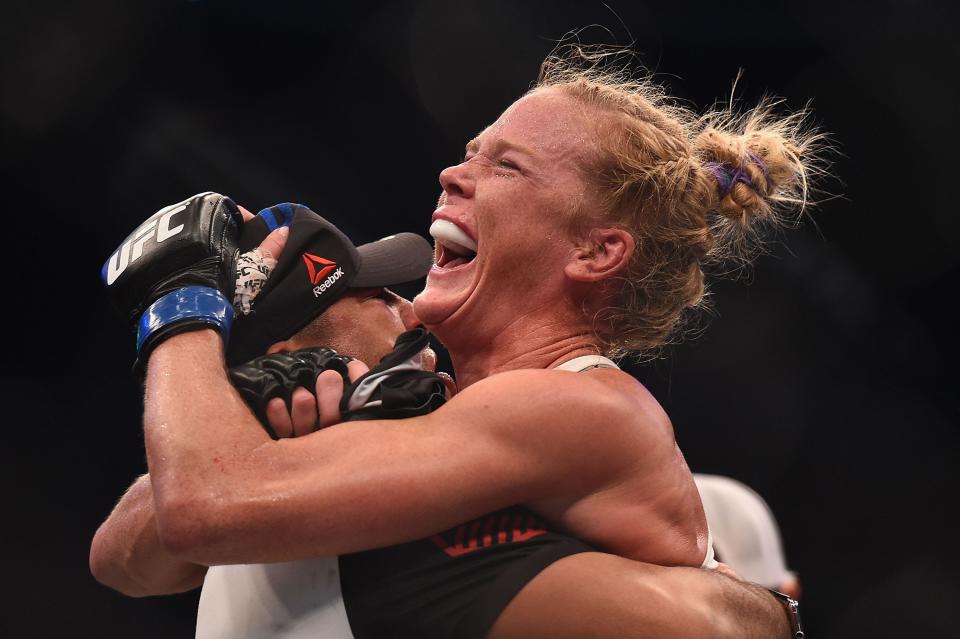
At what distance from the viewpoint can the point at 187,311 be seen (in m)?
1.44

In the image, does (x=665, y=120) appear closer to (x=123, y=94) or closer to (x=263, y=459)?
(x=263, y=459)

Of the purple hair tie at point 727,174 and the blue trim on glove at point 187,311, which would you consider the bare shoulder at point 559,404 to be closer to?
the blue trim on glove at point 187,311

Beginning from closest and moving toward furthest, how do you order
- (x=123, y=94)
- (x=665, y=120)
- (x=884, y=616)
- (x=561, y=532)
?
(x=561, y=532) → (x=665, y=120) → (x=123, y=94) → (x=884, y=616)

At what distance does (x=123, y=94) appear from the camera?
3500mm

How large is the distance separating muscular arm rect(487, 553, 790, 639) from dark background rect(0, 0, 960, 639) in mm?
2615

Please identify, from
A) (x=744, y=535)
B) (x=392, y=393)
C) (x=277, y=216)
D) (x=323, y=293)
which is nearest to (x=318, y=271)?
(x=323, y=293)

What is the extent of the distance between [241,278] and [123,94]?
2.24 m

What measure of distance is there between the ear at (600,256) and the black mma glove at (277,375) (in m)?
0.48

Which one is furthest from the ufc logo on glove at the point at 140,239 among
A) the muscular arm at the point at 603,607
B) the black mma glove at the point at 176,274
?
the muscular arm at the point at 603,607

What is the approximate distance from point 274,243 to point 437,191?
2450 mm

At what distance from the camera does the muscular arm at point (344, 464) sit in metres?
1.26

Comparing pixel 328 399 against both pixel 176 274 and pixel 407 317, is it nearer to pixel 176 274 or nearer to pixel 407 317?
pixel 176 274

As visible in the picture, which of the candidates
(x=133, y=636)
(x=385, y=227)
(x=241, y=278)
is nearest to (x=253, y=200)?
(x=385, y=227)

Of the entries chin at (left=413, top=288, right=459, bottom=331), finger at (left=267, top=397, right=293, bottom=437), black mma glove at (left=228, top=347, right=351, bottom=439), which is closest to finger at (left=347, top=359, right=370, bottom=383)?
black mma glove at (left=228, top=347, right=351, bottom=439)
